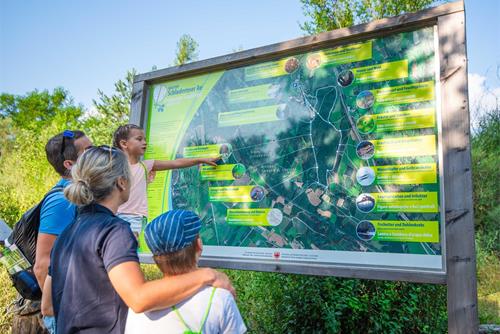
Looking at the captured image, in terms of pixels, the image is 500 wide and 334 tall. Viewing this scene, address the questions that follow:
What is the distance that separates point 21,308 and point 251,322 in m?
2.57

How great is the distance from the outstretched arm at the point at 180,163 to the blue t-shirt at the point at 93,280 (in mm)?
1864

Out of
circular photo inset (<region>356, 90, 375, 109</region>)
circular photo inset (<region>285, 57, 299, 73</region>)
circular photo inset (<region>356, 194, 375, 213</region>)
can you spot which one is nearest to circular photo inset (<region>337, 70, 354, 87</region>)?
circular photo inset (<region>356, 90, 375, 109</region>)

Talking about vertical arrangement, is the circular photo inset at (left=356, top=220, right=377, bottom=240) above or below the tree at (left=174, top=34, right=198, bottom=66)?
below

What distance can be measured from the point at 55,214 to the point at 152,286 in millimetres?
1034

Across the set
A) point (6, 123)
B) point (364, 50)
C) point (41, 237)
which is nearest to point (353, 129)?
point (364, 50)

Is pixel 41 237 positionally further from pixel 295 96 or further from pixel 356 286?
pixel 356 286

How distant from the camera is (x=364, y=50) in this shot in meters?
2.97

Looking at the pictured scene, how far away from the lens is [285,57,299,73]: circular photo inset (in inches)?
131

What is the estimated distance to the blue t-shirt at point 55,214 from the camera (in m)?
2.30

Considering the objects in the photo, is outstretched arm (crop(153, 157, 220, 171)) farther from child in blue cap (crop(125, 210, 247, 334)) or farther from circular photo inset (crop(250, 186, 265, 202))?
child in blue cap (crop(125, 210, 247, 334))

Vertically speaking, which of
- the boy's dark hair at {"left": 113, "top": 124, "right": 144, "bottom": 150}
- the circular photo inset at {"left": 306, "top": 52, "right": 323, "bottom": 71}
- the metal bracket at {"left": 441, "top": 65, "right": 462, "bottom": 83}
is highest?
A: the circular photo inset at {"left": 306, "top": 52, "right": 323, "bottom": 71}

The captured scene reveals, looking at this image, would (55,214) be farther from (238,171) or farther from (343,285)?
(343,285)

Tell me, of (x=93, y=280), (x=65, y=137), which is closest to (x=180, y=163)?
(x=65, y=137)

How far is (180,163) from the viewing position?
380cm
